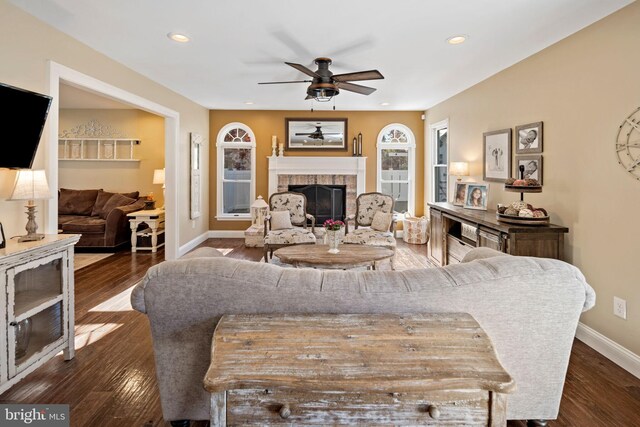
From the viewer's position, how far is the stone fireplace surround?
23.1ft

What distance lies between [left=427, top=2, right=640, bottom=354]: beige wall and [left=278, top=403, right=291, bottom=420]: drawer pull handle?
267 centimetres

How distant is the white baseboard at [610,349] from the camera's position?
7.94ft

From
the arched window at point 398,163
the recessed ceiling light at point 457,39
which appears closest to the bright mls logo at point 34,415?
the recessed ceiling light at point 457,39

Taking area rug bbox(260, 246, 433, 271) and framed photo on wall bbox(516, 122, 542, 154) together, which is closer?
framed photo on wall bbox(516, 122, 542, 154)

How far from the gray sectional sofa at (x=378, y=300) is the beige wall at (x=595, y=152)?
148 centimetres

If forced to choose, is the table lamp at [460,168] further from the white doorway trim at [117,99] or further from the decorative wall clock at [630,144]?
the white doorway trim at [117,99]

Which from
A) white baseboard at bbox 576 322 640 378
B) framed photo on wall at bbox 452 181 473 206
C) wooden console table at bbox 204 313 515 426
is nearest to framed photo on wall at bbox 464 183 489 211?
framed photo on wall at bbox 452 181 473 206

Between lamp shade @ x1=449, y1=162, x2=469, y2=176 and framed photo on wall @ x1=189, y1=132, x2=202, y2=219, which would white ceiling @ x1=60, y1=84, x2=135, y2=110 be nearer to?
framed photo on wall @ x1=189, y1=132, x2=202, y2=219

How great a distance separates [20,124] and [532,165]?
14.6 feet

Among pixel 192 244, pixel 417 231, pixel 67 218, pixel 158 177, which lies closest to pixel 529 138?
pixel 417 231

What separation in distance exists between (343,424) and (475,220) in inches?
120

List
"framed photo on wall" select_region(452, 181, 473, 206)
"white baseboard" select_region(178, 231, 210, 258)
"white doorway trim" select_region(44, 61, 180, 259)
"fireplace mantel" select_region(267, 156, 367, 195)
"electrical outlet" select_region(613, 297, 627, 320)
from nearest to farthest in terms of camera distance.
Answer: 1. "electrical outlet" select_region(613, 297, 627, 320)
2. "white doorway trim" select_region(44, 61, 180, 259)
3. "framed photo on wall" select_region(452, 181, 473, 206)
4. "white baseboard" select_region(178, 231, 210, 258)
5. "fireplace mantel" select_region(267, 156, 367, 195)

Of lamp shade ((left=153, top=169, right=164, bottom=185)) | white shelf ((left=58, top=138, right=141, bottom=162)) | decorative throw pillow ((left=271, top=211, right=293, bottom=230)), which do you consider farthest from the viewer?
white shelf ((left=58, top=138, right=141, bottom=162))

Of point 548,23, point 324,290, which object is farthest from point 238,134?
point 324,290
